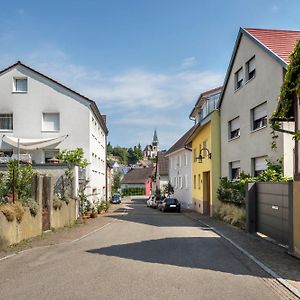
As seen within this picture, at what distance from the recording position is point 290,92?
12.9 meters

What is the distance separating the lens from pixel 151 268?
33.1 ft

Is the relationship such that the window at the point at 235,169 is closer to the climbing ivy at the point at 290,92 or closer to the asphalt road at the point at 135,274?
the climbing ivy at the point at 290,92

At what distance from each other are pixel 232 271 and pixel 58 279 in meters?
3.52

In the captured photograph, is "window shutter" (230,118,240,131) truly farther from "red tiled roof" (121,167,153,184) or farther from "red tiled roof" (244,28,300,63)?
"red tiled roof" (121,167,153,184)

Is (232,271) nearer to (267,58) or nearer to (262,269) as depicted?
(262,269)

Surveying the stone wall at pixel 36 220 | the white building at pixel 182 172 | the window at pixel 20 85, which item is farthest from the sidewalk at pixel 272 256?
the white building at pixel 182 172

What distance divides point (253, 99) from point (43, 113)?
16458mm

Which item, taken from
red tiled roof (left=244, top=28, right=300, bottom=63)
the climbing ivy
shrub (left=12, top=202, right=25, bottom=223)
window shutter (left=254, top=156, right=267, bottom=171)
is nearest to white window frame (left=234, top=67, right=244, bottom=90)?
red tiled roof (left=244, top=28, right=300, bottom=63)

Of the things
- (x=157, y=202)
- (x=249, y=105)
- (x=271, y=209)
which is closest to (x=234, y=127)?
(x=249, y=105)

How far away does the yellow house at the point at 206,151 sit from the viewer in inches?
1242

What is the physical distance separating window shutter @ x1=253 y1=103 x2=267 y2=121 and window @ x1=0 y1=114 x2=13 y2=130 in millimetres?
18417

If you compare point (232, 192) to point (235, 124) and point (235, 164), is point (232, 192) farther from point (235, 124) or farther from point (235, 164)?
point (235, 124)

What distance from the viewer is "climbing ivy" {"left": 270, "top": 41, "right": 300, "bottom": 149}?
11.5 metres

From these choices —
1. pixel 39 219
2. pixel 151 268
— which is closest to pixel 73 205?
pixel 39 219
